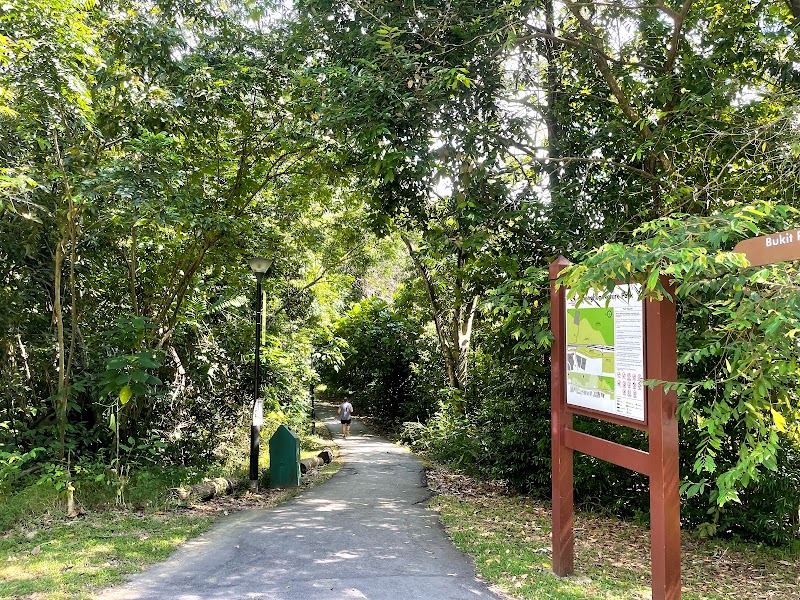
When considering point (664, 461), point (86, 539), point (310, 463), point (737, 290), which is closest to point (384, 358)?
point (310, 463)

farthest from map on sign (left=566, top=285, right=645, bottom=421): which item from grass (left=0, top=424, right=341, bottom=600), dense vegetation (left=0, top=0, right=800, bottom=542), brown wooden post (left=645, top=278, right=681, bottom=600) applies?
grass (left=0, top=424, right=341, bottom=600)

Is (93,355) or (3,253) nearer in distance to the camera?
(3,253)

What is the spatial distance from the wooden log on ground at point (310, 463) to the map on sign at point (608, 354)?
23.9 ft

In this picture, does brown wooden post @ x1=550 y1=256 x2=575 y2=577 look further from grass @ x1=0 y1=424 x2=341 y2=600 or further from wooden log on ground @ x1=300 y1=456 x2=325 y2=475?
wooden log on ground @ x1=300 y1=456 x2=325 y2=475

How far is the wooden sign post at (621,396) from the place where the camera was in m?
4.00

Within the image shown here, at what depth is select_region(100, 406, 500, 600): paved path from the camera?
4586 mm

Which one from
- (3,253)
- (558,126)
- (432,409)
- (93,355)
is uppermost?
(558,126)

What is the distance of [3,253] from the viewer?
7.81 meters

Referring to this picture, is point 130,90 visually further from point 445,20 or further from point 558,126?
point 558,126

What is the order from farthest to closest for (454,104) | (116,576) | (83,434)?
1. (83,434)
2. (454,104)
3. (116,576)

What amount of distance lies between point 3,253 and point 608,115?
8531mm

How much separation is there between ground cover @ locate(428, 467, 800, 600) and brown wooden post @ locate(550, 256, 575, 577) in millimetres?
223

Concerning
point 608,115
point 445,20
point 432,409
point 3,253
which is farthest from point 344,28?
point 432,409

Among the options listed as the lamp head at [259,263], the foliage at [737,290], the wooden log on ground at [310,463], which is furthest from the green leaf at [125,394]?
the foliage at [737,290]
